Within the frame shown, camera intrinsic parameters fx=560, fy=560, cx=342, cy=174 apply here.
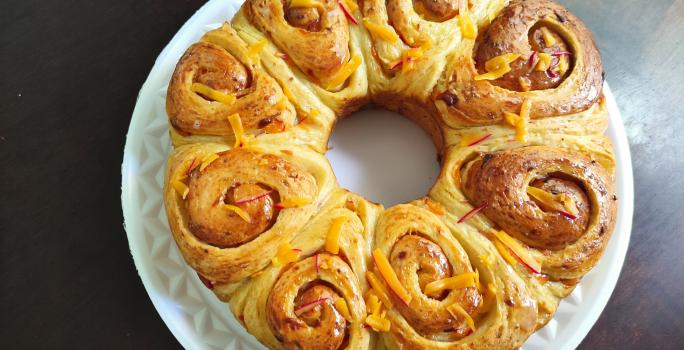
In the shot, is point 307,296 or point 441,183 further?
point 441,183

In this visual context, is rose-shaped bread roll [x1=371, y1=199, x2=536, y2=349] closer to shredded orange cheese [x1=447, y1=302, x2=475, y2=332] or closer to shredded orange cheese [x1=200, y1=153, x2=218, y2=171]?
shredded orange cheese [x1=447, y1=302, x2=475, y2=332]

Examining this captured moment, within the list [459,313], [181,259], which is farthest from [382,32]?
[181,259]

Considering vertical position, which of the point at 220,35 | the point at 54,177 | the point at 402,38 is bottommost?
the point at 54,177

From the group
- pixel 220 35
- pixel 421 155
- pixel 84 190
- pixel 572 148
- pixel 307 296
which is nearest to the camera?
pixel 307 296

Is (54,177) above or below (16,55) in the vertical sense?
below

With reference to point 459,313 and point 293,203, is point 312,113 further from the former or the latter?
point 459,313

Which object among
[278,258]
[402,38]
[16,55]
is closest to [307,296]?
[278,258]

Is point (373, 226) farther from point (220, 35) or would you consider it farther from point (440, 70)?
point (220, 35)
